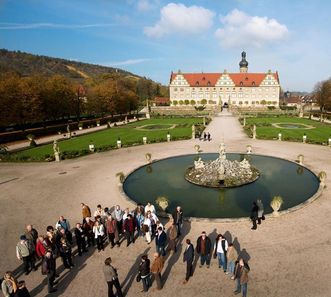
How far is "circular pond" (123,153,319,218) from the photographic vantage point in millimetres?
16578

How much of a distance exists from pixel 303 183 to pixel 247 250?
36.7 ft

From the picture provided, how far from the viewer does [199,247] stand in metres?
10.7

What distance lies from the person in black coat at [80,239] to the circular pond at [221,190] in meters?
5.90

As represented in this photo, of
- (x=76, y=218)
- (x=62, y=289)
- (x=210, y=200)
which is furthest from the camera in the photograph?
(x=210, y=200)

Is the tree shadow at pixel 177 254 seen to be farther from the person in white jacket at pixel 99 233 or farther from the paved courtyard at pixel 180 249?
the person in white jacket at pixel 99 233

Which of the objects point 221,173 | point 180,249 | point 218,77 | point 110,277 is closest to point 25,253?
point 110,277

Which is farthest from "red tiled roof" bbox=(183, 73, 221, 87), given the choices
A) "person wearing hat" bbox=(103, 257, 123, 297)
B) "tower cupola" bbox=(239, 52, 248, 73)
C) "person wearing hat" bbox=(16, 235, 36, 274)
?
"person wearing hat" bbox=(103, 257, 123, 297)

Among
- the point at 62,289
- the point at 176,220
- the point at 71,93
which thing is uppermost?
the point at 71,93

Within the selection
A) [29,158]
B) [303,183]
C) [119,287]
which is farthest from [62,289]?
[29,158]

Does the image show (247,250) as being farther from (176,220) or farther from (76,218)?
(76,218)

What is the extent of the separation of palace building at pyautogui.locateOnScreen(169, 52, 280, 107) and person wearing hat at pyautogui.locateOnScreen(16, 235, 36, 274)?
10994 centimetres

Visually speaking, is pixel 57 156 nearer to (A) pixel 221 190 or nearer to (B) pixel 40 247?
(A) pixel 221 190

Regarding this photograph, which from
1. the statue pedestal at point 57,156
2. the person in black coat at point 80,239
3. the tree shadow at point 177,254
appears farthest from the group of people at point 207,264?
the statue pedestal at point 57,156

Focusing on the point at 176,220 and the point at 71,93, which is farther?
the point at 71,93
